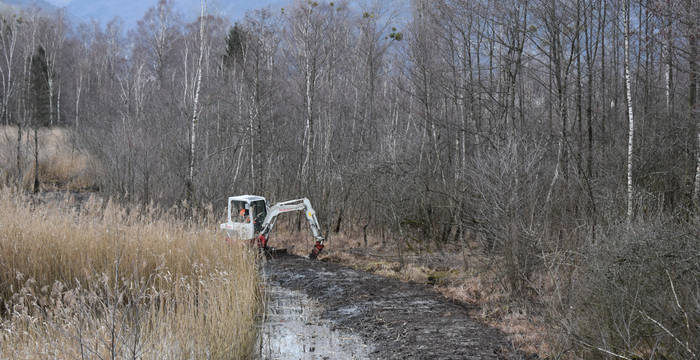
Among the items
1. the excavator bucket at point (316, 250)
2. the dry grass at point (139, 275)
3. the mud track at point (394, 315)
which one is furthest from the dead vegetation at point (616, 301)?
the excavator bucket at point (316, 250)

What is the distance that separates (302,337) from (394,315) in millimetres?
1475

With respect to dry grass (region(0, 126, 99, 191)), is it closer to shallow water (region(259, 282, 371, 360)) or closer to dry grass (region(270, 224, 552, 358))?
dry grass (region(270, 224, 552, 358))

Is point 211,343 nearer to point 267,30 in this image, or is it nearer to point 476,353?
point 476,353

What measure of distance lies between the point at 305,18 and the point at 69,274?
377 inches

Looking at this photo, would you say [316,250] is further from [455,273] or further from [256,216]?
[455,273]

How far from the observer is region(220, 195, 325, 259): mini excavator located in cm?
1133

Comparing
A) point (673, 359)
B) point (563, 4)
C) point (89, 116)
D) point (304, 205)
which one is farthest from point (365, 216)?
point (89, 116)

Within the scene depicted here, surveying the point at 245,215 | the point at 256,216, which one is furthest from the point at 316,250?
the point at 245,215

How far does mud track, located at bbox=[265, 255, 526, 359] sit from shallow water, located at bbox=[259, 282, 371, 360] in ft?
0.54

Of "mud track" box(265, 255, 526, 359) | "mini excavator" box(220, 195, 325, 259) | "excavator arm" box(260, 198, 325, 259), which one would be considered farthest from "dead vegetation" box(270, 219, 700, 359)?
"mini excavator" box(220, 195, 325, 259)

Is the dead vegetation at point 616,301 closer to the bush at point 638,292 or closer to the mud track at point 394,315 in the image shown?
the bush at point 638,292

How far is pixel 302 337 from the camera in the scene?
23.7ft

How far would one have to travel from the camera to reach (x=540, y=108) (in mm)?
14211

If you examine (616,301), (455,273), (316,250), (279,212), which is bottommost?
(455,273)
